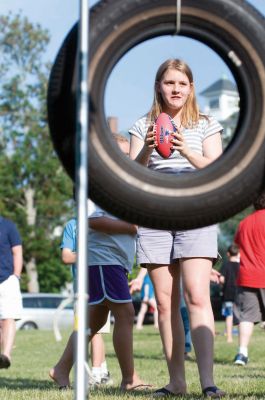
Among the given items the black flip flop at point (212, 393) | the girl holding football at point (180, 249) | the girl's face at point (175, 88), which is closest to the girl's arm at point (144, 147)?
the girl holding football at point (180, 249)

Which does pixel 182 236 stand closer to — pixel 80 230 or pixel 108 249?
pixel 108 249

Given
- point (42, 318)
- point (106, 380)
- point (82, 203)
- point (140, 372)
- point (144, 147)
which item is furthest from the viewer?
point (42, 318)

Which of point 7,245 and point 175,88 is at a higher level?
point 175,88

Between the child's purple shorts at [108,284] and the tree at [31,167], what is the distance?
35.5 m

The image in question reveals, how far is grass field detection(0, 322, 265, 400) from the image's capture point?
5668mm

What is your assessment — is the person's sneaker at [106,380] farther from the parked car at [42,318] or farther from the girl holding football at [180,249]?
the parked car at [42,318]

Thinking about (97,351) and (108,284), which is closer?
(108,284)

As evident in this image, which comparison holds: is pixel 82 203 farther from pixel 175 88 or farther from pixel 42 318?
pixel 42 318

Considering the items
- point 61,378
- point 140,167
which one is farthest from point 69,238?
point 140,167

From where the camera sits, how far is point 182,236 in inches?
214

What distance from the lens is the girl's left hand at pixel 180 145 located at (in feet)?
16.3

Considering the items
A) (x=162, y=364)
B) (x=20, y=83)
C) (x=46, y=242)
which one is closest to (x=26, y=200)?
(x=46, y=242)

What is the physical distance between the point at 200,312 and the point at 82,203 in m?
1.81

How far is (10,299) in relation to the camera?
30.9ft
